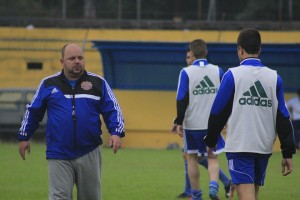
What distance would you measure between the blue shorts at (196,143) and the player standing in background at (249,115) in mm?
4012

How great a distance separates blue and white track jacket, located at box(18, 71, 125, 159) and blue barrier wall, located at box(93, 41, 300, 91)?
15.4 m

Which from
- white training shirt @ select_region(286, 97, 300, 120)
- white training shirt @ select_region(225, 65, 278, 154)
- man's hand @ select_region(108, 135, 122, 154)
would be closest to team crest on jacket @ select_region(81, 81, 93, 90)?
man's hand @ select_region(108, 135, 122, 154)

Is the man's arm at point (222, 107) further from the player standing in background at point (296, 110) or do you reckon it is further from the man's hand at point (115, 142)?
the player standing in background at point (296, 110)

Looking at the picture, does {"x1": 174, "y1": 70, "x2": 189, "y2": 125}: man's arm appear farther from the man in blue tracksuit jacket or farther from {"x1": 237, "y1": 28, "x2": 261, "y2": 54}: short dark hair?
{"x1": 237, "y1": 28, "x2": 261, "y2": 54}: short dark hair

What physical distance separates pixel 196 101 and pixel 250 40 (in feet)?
14.0

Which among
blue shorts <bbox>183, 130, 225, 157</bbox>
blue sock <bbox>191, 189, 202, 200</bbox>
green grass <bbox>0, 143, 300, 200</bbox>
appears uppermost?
blue shorts <bbox>183, 130, 225, 157</bbox>

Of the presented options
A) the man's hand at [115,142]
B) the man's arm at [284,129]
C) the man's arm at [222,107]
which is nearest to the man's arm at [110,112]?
the man's hand at [115,142]

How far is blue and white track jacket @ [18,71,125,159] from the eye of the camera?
8.97m

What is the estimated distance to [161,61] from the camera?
2561 cm

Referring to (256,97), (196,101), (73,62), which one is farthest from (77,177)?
(196,101)

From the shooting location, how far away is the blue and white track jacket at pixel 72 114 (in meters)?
8.97

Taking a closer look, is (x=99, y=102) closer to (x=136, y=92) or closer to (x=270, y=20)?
(x=136, y=92)

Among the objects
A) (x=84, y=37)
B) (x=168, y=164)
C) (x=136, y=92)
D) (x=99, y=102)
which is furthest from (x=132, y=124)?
(x=99, y=102)

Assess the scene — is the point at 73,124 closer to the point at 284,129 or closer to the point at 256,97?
the point at 256,97
